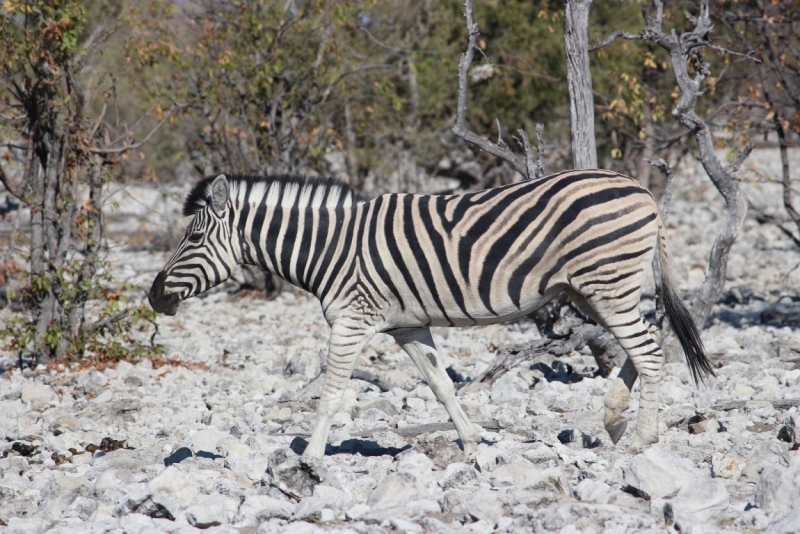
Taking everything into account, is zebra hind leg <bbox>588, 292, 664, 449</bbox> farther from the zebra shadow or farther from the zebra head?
the zebra head

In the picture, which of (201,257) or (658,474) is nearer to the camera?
(658,474)

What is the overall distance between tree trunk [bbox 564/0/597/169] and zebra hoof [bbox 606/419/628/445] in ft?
10.2

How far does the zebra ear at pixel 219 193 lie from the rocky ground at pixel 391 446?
1.70 meters

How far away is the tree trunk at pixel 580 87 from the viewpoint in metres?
8.02

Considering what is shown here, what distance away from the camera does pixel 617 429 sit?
5.66 metres

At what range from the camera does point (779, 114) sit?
36.2ft

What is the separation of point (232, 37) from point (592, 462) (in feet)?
34.4

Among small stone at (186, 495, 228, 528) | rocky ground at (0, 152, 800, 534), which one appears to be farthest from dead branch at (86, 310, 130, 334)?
small stone at (186, 495, 228, 528)

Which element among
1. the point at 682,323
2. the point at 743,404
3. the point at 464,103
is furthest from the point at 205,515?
the point at 464,103

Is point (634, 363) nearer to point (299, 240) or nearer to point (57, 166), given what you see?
point (299, 240)

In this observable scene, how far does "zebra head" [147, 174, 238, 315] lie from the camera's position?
622 centimetres

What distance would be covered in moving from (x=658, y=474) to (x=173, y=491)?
2.75m

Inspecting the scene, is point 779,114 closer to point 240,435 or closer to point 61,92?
point 240,435

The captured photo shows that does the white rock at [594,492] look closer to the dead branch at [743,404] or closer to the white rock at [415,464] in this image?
the white rock at [415,464]
